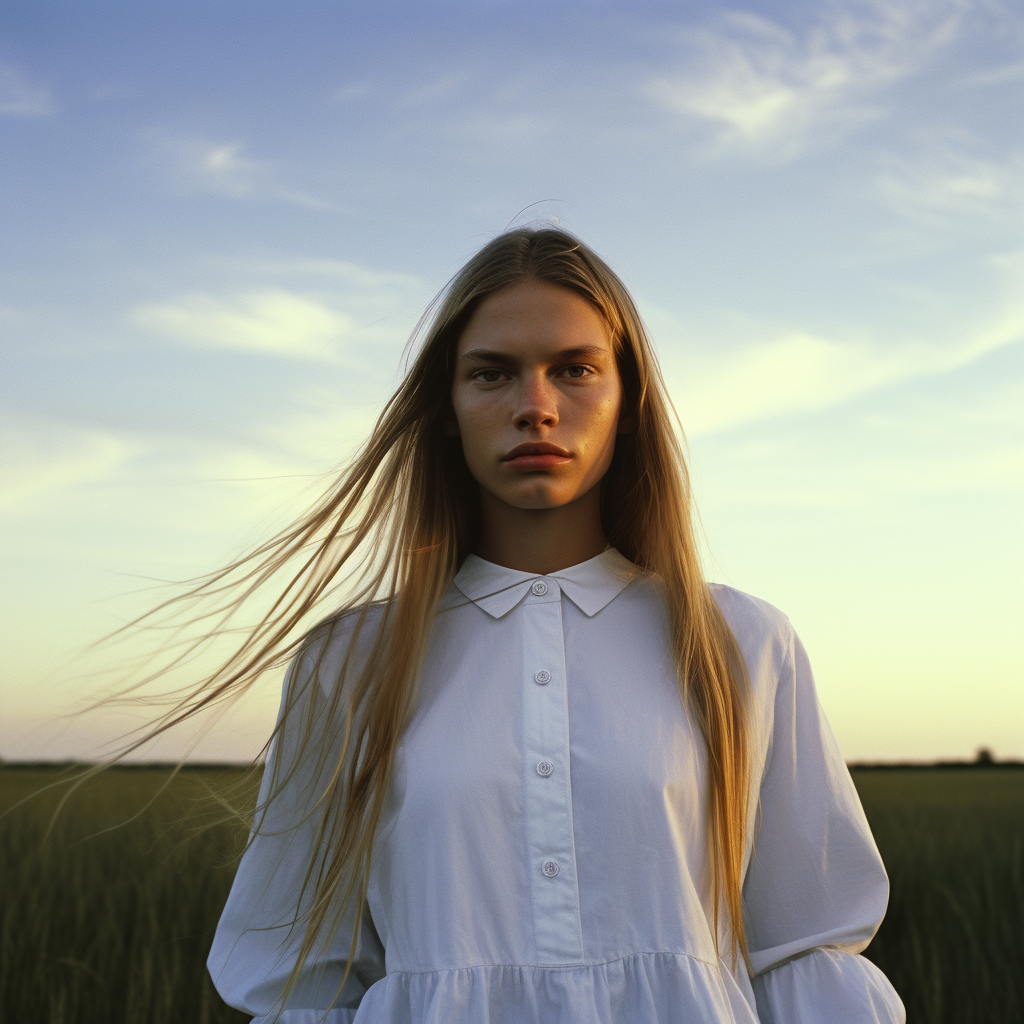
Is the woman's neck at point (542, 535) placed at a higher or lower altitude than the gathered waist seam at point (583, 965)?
higher

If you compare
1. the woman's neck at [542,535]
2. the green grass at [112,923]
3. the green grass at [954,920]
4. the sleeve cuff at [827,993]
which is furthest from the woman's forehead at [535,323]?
the green grass at [954,920]

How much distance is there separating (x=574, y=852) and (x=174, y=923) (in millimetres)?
3579

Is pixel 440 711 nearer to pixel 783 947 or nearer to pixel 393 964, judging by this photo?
pixel 393 964

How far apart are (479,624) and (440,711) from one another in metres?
0.23

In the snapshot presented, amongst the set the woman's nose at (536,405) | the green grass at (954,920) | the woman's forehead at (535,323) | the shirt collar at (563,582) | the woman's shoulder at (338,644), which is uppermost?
the woman's forehead at (535,323)

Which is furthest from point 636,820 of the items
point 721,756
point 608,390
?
point 608,390

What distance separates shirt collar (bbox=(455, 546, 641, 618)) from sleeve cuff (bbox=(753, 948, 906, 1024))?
2.69ft

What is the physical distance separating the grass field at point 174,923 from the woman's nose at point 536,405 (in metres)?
2.01

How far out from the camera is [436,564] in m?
2.36

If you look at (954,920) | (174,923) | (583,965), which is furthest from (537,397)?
(954,920)

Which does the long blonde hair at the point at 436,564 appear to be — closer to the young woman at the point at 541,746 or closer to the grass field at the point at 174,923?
the young woman at the point at 541,746

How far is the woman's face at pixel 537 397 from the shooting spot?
2131 mm

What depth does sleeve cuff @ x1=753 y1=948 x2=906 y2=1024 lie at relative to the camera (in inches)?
77.3

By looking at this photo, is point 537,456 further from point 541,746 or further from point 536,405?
point 541,746
